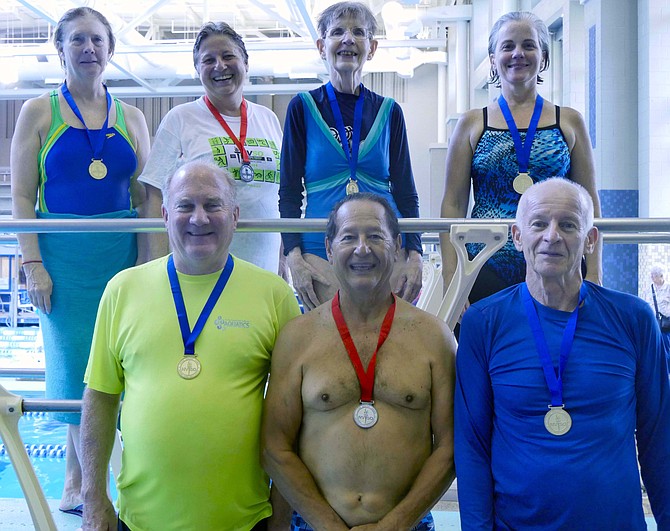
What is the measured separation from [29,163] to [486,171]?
5.69 feet

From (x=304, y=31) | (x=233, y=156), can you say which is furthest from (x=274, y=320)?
(x=304, y=31)

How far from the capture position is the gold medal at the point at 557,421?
72.5 inches

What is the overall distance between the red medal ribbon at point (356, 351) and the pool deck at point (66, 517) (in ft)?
3.83

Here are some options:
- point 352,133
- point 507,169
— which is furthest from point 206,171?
point 507,169

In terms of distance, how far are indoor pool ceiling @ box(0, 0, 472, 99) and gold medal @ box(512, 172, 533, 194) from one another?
7.23m

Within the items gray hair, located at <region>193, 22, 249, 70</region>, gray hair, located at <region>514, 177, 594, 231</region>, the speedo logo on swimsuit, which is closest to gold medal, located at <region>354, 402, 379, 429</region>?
the speedo logo on swimsuit

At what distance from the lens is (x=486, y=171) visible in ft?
8.27

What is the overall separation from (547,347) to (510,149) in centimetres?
86

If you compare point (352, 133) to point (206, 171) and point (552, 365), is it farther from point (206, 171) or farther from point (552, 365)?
point (552, 365)

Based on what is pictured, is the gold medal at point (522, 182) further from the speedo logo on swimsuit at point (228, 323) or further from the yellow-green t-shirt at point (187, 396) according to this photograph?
the speedo logo on swimsuit at point (228, 323)

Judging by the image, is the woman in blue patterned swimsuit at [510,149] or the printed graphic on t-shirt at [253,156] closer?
the woman in blue patterned swimsuit at [510,149]

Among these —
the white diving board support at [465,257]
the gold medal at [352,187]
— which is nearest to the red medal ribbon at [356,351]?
the white diving board support at [465,257]

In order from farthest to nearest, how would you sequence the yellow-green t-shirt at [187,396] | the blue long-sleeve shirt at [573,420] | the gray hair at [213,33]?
the gray hair at [213,33], the yellow-green t-shirt at [187,396], the blue long-sleeve shirt at [573,420]

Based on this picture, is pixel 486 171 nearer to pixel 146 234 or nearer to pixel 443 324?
pixel 443 324
